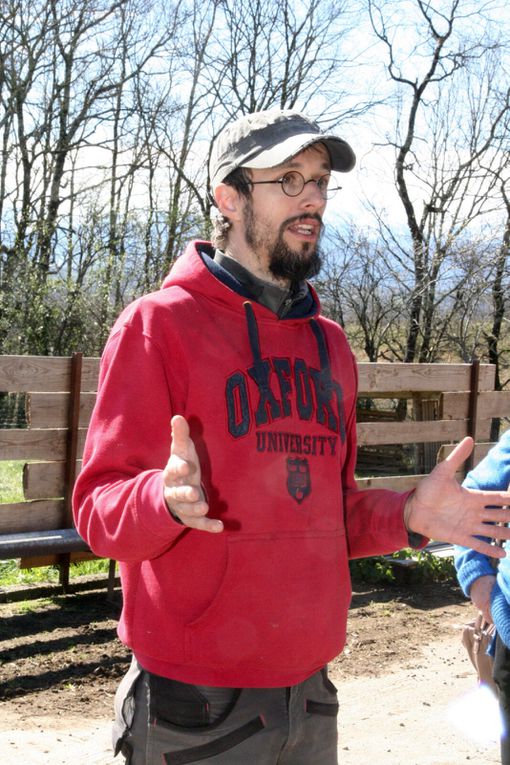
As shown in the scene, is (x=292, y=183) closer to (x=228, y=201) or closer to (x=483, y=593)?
(x=228, y=201)

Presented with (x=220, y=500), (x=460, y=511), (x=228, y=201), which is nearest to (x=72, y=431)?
(x=228, y=201)

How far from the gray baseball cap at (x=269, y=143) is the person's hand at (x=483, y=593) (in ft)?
4.53

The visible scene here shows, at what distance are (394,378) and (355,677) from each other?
318cm

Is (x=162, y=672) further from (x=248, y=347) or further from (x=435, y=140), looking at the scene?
(x=435, y=140)

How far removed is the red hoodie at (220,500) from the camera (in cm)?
182

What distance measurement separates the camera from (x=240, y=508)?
187 cm

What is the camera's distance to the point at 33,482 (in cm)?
590

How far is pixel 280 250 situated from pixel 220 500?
2.02ft

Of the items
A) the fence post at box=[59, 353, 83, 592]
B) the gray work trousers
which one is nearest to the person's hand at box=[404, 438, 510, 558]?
the gray work trousers

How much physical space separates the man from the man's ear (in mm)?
25

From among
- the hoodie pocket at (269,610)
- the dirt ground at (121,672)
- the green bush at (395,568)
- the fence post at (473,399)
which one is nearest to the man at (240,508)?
the hoodie pocket at (269,610)

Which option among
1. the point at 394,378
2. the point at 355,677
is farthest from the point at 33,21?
the point at 355,677

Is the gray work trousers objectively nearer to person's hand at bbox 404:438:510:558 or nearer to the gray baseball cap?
person's hand at bbox 404:438:510:558

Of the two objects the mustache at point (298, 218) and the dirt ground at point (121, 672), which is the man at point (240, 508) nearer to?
the mustache at point (298, 218)
